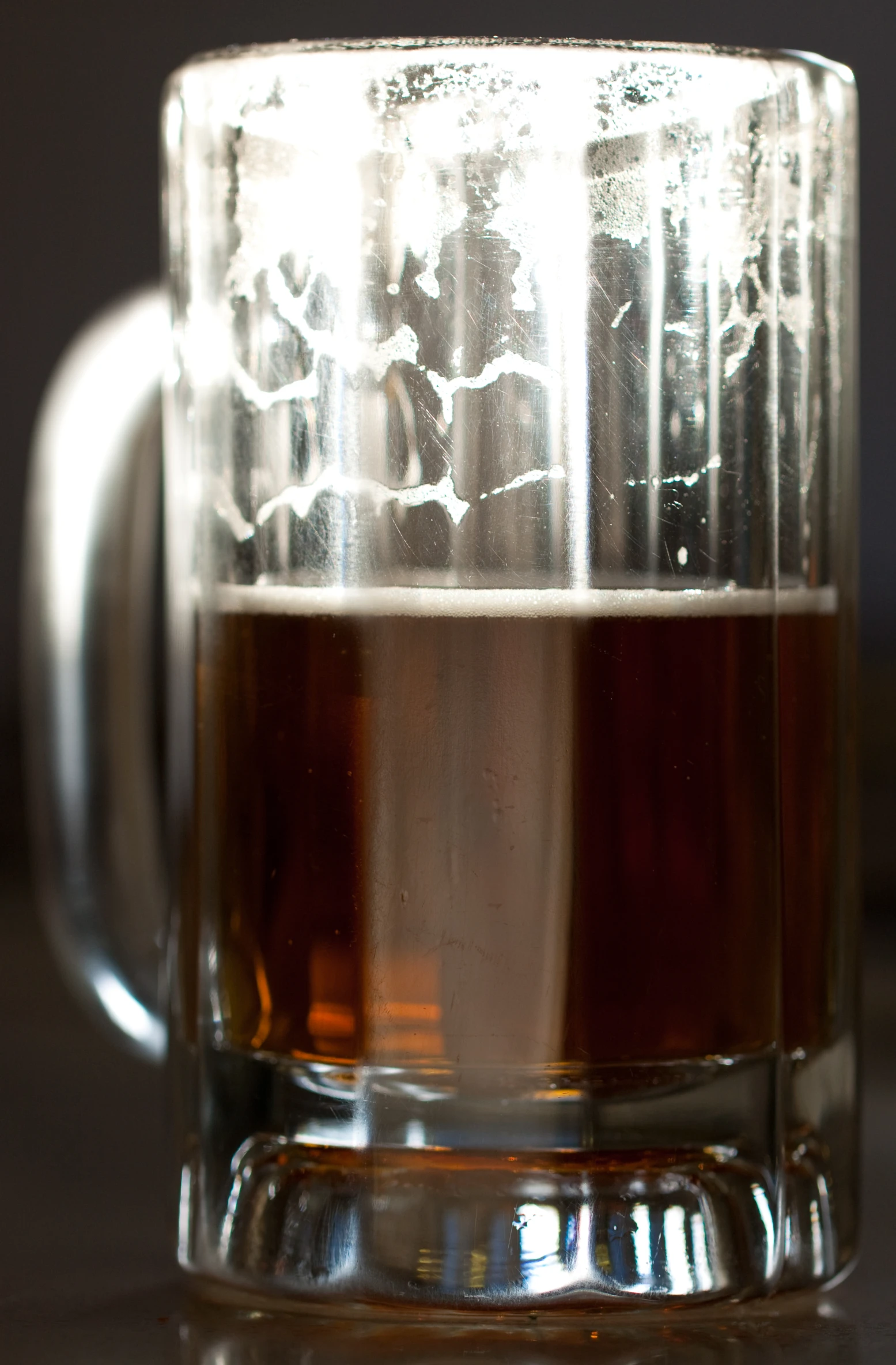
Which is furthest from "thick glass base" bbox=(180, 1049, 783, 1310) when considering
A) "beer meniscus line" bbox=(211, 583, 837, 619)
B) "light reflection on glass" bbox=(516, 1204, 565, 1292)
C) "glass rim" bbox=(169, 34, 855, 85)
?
"glass rim" bbox=(169, 34, 855, 85)

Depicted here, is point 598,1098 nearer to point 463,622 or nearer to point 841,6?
point 463,622

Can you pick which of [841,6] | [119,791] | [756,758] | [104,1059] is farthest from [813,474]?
[841,6]

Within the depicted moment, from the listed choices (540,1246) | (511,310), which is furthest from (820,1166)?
(511,310)

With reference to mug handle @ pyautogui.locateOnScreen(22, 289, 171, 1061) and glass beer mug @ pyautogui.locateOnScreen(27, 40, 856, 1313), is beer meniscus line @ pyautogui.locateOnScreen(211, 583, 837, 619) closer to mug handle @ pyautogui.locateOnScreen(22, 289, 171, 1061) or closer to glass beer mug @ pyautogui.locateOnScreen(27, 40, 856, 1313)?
glass beer mug @ pyautogui.locateOnScreen(27, 40, 856, 1313)

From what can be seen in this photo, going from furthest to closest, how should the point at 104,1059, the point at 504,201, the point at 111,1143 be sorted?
the point at 104,1059
the point at 111,1143
the point at 504,201

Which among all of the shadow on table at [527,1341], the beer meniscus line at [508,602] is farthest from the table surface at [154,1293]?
the beer meniscus line at [508,602]

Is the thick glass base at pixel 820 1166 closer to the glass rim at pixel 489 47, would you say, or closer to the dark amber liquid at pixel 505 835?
the dark amber liquid at pixel 505 835
